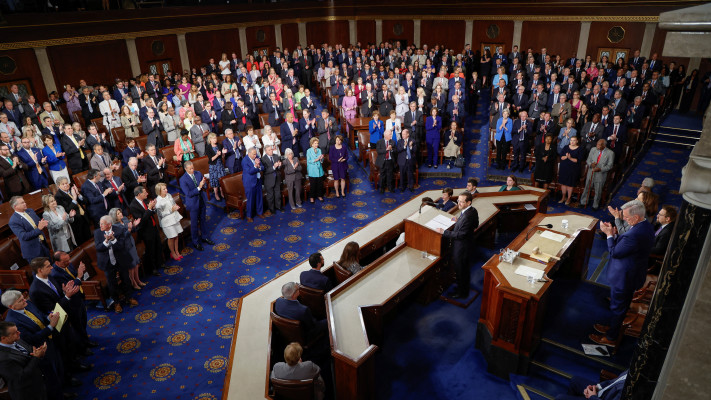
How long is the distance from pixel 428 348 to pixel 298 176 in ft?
16.0

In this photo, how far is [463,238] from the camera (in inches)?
234

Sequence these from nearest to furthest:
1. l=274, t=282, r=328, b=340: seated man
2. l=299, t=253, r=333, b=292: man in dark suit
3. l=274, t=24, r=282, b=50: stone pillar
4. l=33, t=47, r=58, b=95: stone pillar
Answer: l=274, t=282, r=328, b=340: seated man → l=299, t=253, r=333, b=292: man in dark suit → l=33, t=47, r=58, b=95: stone pillar → l=274, t=24, r=282, b=50: stone pillar

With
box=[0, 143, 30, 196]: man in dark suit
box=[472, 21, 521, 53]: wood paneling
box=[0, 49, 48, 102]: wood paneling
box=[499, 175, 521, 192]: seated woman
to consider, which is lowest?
box=[499, 175, 521, 192]: seated woman

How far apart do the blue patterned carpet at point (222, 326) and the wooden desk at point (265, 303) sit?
0.68 metres

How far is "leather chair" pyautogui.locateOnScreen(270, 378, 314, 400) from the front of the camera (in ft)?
12.9

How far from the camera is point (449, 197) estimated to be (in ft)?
23.8

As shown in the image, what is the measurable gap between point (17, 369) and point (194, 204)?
13.1ft

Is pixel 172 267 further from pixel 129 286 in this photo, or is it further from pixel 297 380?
pixel 297 380

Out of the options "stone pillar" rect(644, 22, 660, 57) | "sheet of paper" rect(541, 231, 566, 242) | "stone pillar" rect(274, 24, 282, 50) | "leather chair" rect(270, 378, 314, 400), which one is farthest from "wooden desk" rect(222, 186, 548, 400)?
"stone pillar" rect(274, 24, 282, 50)

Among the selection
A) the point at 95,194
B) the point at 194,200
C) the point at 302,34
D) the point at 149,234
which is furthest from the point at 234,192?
the point at 302,34

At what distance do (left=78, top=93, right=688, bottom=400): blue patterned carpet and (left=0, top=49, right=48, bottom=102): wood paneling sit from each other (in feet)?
29.6

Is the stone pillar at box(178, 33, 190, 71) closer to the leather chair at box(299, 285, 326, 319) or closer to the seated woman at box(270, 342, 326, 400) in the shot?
the leather chair at box(299, 285, 326, 319)

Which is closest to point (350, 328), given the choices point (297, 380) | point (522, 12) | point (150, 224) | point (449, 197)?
point (297, 380)

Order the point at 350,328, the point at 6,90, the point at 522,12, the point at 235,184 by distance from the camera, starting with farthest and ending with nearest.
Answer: the point at 522,12 → the point at 6,90 → the point at 235,184 → the point at 350,328
